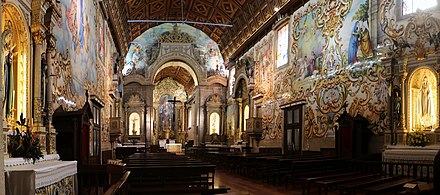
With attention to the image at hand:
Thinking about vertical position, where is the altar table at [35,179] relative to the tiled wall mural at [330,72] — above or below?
below

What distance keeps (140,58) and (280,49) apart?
14.8 m

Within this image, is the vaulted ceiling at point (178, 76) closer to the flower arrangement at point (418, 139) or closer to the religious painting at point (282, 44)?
the religious painting at point (282, 44)

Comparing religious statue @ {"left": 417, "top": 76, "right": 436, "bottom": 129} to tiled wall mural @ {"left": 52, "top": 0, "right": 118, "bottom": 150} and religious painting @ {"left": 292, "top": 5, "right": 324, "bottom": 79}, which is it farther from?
tiled wall mural @ {"left": 52, "top": 0, "right": 118, "bottom": 150}

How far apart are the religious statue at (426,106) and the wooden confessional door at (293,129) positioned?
6.58 m

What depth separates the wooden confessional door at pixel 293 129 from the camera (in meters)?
17.4

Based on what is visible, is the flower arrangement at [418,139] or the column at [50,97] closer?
the column at [50,97]

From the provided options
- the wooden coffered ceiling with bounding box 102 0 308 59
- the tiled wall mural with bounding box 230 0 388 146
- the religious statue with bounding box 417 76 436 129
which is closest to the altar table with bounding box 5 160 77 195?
the religious statue with bounding box 417 76 436 129

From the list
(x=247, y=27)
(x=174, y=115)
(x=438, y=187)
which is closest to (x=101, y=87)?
(x=247, y=27)

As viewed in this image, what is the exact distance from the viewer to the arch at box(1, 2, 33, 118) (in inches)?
266

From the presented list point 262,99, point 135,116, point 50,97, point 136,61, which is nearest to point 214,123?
point 135,116

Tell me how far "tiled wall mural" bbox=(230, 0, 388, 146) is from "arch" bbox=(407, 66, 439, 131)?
43.7 inches

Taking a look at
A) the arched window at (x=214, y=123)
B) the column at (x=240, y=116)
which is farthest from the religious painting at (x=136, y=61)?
the column at (x=240, y=116)

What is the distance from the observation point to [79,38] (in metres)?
12.1

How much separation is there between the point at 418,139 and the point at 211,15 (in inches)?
782
